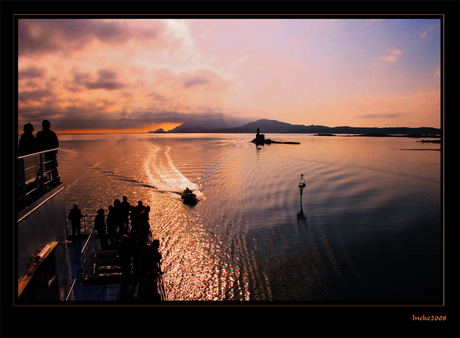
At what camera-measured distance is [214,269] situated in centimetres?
1305

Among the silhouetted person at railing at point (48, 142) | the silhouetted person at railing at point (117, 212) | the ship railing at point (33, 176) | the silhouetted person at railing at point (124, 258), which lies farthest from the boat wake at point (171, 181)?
the ship railing at point (33, 176)

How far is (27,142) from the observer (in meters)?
5.59

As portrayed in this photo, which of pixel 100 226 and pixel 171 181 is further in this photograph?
pixel 171 181

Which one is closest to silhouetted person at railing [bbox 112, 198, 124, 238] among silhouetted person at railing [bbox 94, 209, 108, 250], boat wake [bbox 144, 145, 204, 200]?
silhouetted person at railing [bbox 94, 209, 108, 250]

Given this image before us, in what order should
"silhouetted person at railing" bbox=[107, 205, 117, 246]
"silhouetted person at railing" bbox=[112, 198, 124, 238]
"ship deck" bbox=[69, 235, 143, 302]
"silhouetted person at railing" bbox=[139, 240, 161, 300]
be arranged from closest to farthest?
1. "silhouetted person at railing" bbox=[139, 240, 161, 300]
2. "ship deck" bbox=[69, 235, 143, 302]
3. "silhouetted person at railing" bbox=[107, 205, 117, 246]
4. "silhouetted person at railing" bbox=[112, 198, 124, 238]

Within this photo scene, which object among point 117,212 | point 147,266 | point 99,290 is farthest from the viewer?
point 117,212

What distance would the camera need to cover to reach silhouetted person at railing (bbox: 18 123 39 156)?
218 inches

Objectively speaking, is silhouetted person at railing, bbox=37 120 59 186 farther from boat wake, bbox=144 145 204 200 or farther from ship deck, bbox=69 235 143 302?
boat wake, bbox=144 145 204 200

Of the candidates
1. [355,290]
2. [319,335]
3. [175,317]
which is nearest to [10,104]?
[175,317]

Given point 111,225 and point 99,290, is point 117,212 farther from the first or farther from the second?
point 99,290

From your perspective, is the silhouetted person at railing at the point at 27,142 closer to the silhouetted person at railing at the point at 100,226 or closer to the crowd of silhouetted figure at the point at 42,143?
the crowd of silhouetted figure at the point at 42,143

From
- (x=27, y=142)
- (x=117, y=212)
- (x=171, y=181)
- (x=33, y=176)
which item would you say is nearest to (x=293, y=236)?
(x=117, y=212)

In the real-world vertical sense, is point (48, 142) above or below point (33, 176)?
Result: above

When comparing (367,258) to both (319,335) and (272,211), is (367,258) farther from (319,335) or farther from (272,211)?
(319,335)
